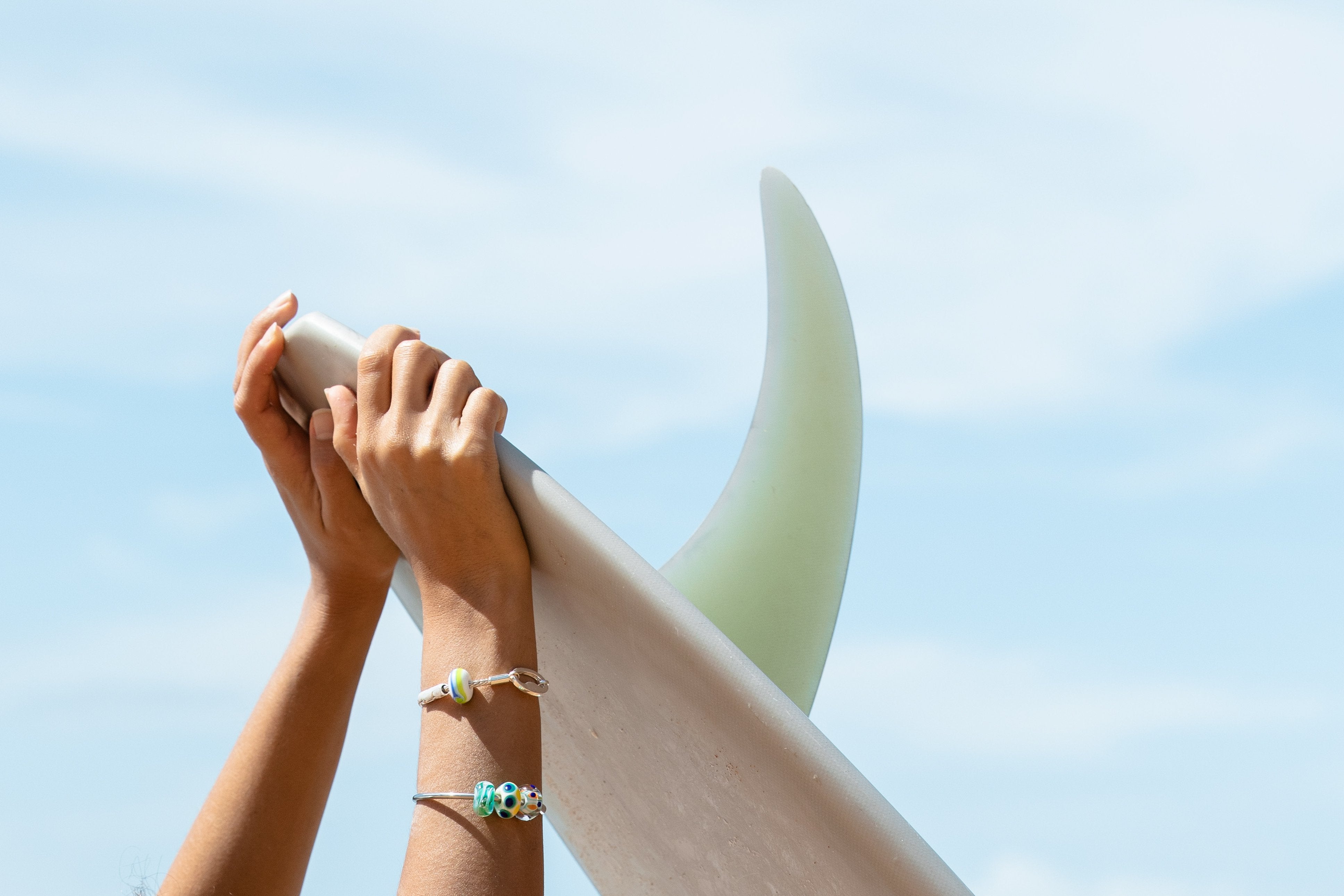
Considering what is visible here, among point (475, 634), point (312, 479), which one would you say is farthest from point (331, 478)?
point (475, 634)

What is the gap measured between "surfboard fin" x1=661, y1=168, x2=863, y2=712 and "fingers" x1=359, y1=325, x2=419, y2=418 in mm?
817

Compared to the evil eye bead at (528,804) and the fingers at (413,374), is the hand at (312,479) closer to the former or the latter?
the fingers at (413,374)

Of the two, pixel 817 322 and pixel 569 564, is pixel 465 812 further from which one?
pixel 817 322

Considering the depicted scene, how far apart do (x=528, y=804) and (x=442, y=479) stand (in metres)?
0.31

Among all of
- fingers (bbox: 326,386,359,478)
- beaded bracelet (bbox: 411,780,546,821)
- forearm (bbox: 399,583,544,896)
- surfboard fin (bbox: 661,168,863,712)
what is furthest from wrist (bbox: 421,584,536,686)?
surfboard fin (bbox: 661,168,863,712)

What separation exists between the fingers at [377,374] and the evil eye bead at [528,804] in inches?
15.8

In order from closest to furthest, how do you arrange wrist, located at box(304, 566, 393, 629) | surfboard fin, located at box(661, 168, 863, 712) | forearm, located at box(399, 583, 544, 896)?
forearm, located at box(399, 583, 544, 896), wrist, located at box(304, 566, 393, 629), surfboard fin, located at box(661, 168, 863, 712)

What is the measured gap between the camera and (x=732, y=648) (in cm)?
108

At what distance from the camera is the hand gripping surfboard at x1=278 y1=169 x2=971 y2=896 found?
1.05 m

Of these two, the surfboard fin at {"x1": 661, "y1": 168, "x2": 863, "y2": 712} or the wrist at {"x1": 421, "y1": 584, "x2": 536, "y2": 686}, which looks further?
A: the surfboard fin at {"x1": 661, "y1": 168, "x2": 863, "y2": 712}

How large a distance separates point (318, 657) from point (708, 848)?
574 millimetres

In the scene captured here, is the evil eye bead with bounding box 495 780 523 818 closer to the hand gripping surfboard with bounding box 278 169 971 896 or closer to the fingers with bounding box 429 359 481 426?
the hand gripping surfboard with bounding box 278 169 971 896

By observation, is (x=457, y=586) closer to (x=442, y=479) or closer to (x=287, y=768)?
(x=442, y=479)

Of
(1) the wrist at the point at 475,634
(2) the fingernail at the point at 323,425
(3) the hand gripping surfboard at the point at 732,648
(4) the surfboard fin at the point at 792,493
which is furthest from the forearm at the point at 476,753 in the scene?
(4) the surfboard fin at the point at 792,493
